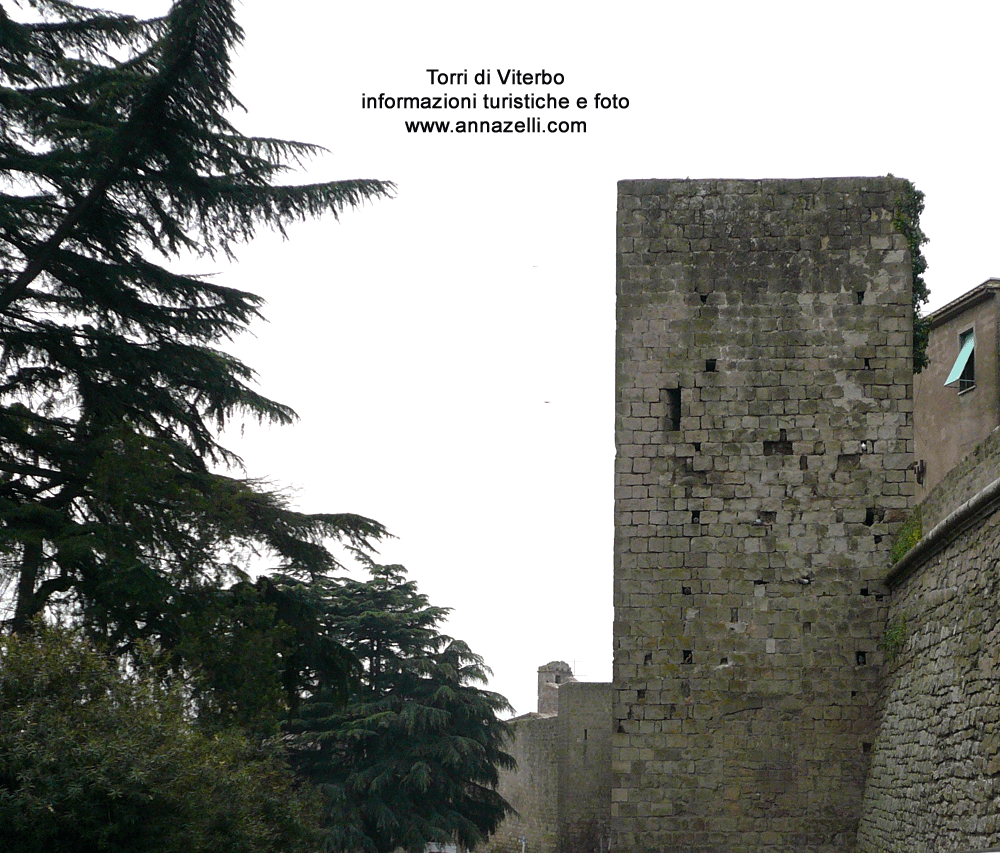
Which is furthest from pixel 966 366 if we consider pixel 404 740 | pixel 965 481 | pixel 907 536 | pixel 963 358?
pixel 404 740

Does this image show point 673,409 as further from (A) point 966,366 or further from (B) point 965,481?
(A) point 966,366

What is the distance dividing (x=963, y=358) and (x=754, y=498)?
8.44 m

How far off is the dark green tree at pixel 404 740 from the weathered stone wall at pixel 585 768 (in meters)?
2.24

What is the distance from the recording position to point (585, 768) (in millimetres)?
28141

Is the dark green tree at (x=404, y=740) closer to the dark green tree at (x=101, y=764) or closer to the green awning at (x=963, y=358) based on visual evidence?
the green awning at (x=963, y=358)

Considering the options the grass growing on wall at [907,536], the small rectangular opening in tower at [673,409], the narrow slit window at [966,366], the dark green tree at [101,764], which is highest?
the narrow slit window at [966,366]

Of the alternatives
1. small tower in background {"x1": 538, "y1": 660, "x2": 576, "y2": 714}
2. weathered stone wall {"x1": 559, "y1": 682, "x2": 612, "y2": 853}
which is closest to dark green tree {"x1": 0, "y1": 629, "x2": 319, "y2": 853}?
weathered stone wall {"x1": 559, "y1": 682, "x2": 612, "y2": 853}

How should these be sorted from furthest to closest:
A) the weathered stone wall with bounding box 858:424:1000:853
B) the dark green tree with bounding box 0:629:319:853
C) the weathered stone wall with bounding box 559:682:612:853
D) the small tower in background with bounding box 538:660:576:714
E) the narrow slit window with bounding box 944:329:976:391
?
the small tower in background with bounding box 538:660:576:714 < the weathered stone wall with bounding box 559:682:612:853 < the narrow slit window with bounding box 944:329:976:391 < the weathered stone wall with bounding box 858:424:1000:853 < the dark green tree with bounding box 0:629:319:853

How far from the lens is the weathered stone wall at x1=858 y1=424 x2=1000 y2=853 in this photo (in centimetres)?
975

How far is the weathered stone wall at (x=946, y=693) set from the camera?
9.75 m

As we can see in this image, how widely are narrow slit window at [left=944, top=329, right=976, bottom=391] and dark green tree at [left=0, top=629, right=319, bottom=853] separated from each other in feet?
47.5

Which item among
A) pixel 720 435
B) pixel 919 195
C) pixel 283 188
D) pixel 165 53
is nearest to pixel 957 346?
pixel 919 195

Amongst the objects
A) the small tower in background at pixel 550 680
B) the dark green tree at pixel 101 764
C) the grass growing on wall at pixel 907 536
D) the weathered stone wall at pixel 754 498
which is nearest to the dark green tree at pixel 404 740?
the small tower in background at pixel 550 680

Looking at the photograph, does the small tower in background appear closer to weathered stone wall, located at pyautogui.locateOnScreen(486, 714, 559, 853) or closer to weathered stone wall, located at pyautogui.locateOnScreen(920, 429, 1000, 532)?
weathered stone wall, located at pyautogui.locateOnScreen(486, 714, 559, 853)
